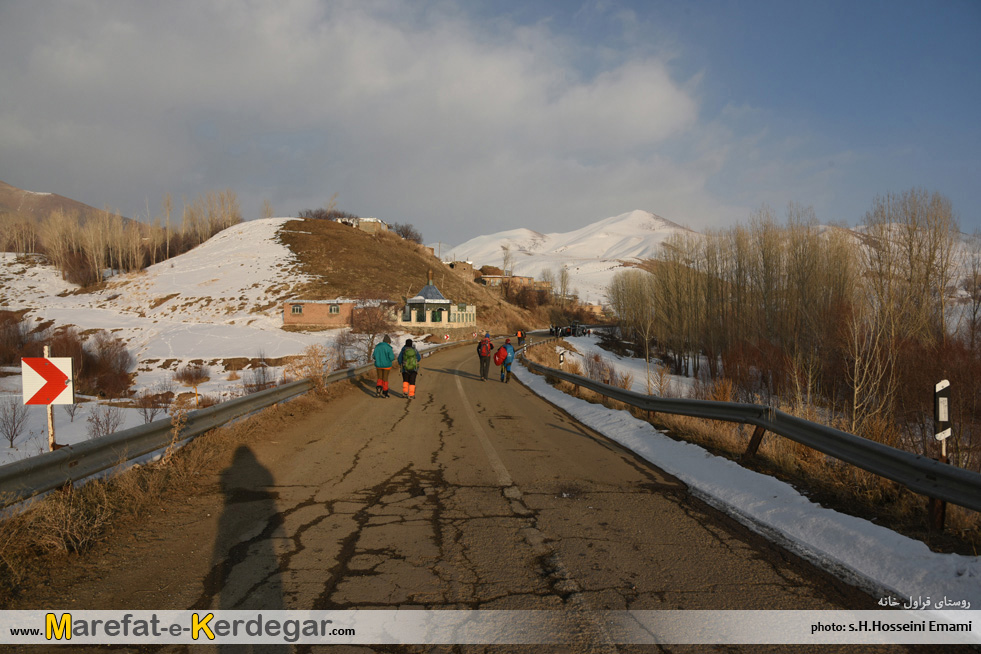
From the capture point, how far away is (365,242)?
10338 centimetres

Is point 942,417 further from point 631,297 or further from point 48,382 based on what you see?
point 631,297

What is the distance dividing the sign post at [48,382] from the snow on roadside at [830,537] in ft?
23.5

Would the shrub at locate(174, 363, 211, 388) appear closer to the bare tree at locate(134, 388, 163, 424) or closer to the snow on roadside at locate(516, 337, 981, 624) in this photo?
the bare tree at locate(134, 388, 163, 424)

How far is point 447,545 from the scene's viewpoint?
14.0ft

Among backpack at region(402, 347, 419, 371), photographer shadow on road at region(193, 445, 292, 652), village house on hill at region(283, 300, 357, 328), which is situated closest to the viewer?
photographer shadow on road at region(193, 445, 292, 652)

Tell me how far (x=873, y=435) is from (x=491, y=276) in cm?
12580

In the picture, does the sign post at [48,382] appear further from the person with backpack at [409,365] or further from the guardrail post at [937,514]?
the person with backpack at [409,365]

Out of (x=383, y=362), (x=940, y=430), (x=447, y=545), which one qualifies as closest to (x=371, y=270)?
(x=383, y=362)

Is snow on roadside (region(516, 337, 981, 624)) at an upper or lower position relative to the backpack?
Result: lower

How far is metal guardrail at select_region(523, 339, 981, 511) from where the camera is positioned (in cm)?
372

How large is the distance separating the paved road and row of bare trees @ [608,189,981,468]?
11.6 m

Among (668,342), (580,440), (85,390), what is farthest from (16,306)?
(580,440)

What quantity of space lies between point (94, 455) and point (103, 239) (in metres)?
117

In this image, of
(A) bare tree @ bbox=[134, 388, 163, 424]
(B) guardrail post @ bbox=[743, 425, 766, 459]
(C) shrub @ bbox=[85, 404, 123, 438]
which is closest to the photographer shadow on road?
(C) shrub @ bbox=[85, 404, 123, 438]
